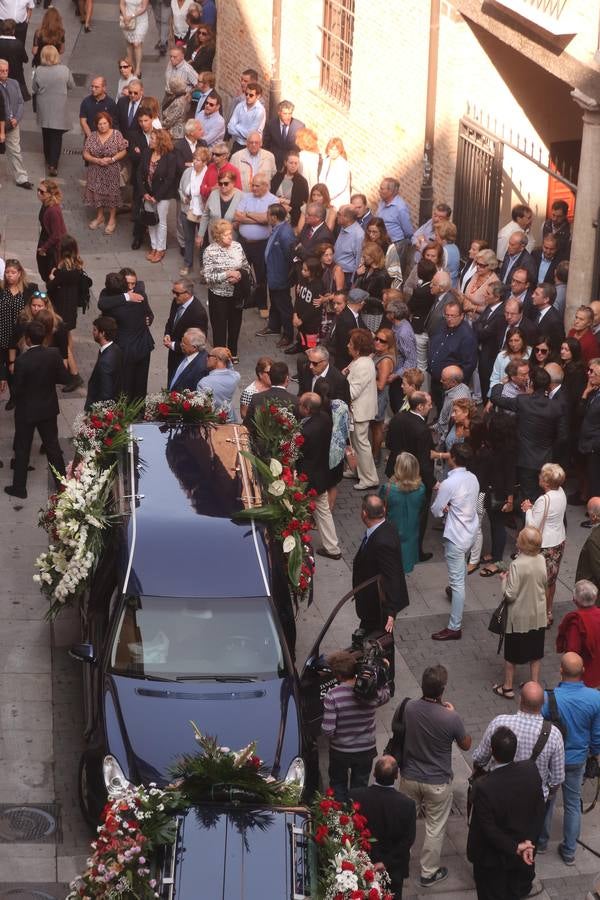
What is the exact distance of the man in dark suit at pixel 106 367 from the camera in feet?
53.7

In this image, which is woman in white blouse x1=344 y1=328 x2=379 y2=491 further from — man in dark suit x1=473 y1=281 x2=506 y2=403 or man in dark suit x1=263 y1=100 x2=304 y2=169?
man in dark suit x1=263 y1=100 x2=304 y2=169

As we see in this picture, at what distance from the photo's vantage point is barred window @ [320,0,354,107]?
24734mm

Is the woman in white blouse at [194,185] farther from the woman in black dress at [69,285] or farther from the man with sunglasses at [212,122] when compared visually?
the woman in black dress at [69,285]

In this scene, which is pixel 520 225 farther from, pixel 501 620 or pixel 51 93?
pixel 51 93

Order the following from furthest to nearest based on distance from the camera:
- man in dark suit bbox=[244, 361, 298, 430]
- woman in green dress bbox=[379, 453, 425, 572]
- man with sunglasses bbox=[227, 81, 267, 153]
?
man with sunglasses bbox=[227, 81, 267, 153] → man in dark suit bbox=[244, 361, 298, 430] → woman in green dress bbox=[379, 453, 425, 572]

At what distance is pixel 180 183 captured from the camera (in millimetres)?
21688

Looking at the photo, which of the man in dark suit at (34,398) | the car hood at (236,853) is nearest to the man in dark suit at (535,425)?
the man in dark suit at (34,398)

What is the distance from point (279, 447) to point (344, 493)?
120 inches

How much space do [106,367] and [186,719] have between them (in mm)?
5964

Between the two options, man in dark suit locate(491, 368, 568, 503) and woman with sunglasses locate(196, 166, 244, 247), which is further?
woman with sunglasses locate(196, 166, 244, 247)

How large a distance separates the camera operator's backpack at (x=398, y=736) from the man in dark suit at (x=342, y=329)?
6.97m

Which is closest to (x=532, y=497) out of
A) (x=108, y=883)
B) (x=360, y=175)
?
(x=108, y=883)

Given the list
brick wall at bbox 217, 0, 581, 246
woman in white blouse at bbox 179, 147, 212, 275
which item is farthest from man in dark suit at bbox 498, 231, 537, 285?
woman in white blouse at bbox 179, 147, 212, 275

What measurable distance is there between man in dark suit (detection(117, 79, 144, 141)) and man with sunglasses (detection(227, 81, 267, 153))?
145 cm
